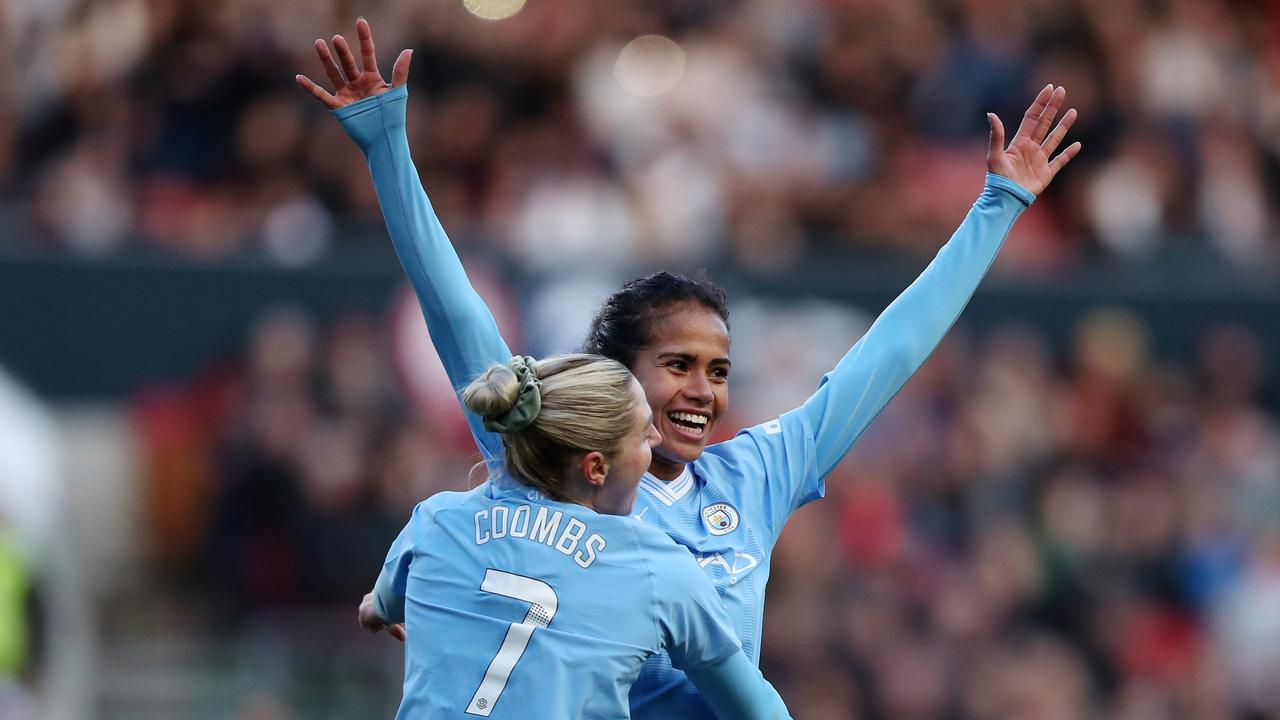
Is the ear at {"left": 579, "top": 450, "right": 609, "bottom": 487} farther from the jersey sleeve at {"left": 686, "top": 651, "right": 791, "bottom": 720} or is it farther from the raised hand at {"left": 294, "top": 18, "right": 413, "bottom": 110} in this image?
the raised hand at {"left": 294, "top": 18, "right": 413, "bottom": 110}

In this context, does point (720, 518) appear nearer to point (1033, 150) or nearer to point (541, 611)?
point (541, 611)

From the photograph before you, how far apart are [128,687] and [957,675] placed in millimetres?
3924

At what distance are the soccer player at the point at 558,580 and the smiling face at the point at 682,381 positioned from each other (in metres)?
0.45

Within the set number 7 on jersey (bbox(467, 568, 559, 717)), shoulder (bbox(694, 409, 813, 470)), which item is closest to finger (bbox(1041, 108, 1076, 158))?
shoulder (bbox(694, 409, 813, 470))

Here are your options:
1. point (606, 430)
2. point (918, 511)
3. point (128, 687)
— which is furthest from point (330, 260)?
point (606, 430)

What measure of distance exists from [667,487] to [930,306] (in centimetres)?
70

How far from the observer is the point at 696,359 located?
145 inches

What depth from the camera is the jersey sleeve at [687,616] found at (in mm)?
3070

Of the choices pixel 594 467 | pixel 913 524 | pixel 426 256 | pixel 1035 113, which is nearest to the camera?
pixel 594 467

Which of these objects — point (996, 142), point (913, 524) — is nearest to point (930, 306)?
point (996, 142)

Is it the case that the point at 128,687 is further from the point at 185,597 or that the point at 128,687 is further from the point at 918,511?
the point at 918,511

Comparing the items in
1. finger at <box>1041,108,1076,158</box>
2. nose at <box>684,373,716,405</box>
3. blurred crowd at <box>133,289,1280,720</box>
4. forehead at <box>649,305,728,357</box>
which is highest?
finger at <box>1041,108,1076,158</box>

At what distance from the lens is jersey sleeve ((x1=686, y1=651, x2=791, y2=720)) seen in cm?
314

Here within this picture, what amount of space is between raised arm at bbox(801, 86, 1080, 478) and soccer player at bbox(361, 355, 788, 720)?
755 millimetres
